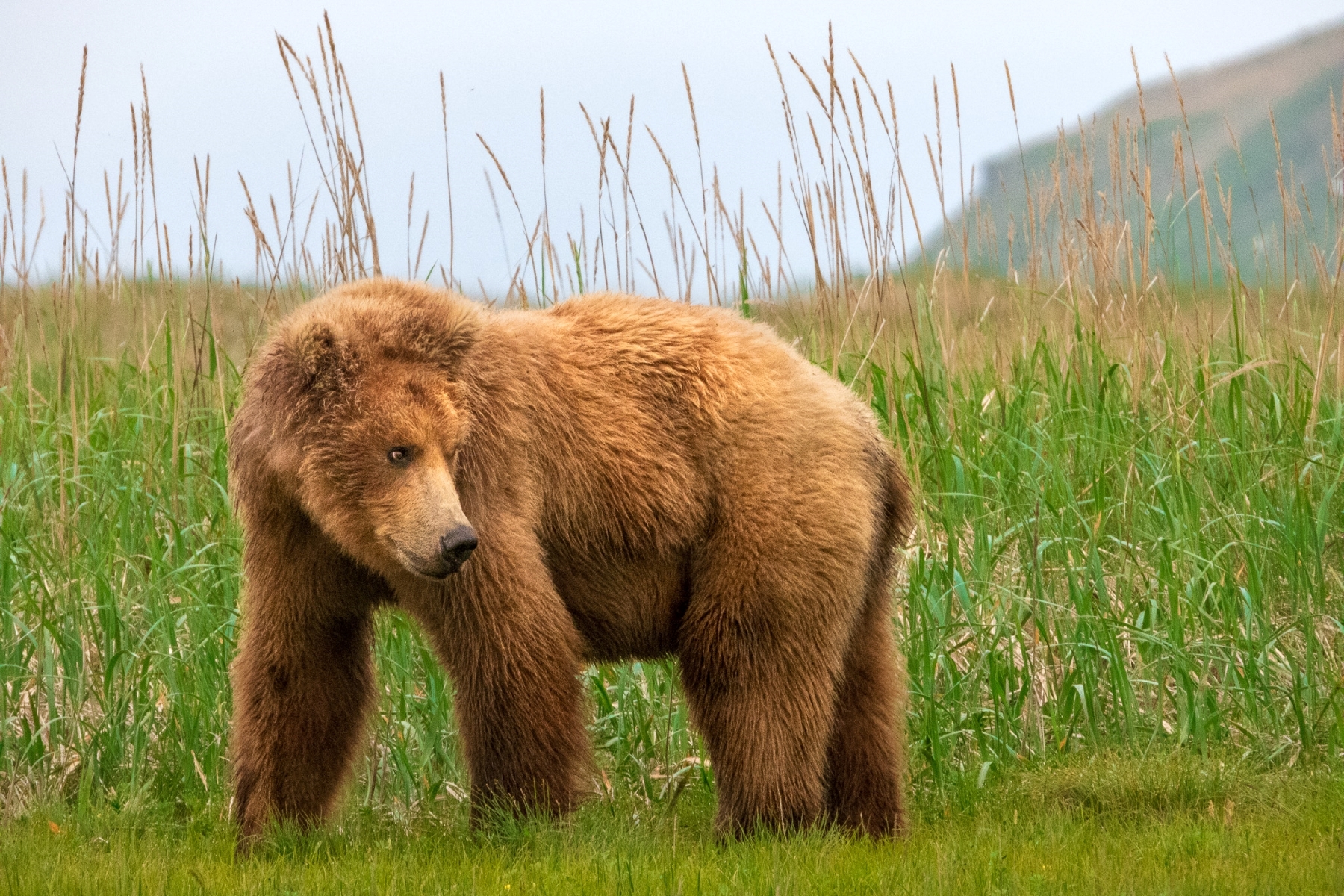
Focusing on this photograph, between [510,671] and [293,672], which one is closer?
[510,671]

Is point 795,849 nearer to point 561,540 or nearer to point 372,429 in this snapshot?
point 561,540

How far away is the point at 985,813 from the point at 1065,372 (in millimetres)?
2521

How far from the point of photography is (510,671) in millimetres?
3494

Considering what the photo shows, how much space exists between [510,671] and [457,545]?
1.70ft

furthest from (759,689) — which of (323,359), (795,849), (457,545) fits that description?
(323,359)

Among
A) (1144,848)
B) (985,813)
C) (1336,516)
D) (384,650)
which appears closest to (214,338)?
(384,650)

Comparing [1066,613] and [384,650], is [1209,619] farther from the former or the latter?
[384,650]

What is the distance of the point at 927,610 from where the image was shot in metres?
4.96

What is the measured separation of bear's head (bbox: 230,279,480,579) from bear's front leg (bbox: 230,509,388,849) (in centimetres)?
20

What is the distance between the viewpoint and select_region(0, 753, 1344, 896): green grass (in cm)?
326

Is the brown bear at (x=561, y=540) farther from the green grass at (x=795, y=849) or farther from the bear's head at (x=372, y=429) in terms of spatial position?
the green grass at (x=795, y=849)

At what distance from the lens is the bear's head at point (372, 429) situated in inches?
127

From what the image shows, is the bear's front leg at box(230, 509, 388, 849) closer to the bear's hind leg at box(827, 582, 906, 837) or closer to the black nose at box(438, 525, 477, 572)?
the black nose at box(438, 525, 477, 572)

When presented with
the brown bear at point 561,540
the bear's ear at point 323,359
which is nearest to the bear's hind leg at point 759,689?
the brown bear at point 561,540
